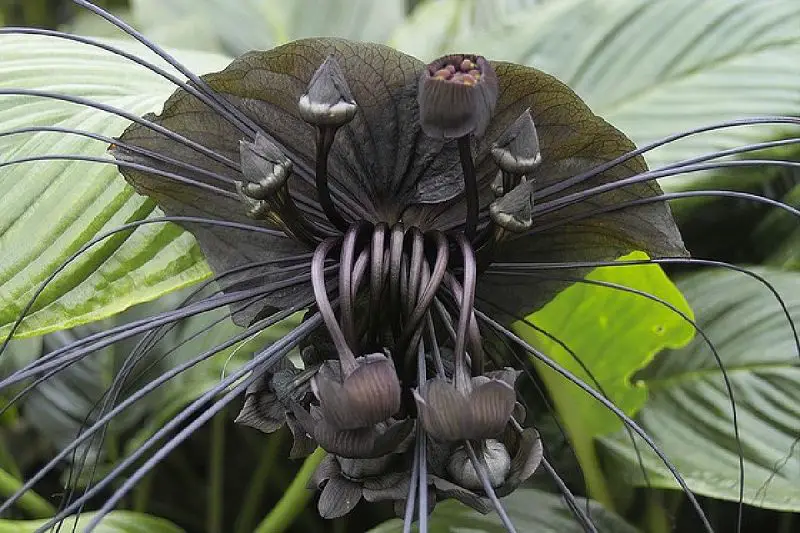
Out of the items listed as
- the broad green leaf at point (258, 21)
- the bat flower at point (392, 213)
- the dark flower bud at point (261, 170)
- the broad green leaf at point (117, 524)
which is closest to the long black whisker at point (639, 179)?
the bat flower at point (392, 213)

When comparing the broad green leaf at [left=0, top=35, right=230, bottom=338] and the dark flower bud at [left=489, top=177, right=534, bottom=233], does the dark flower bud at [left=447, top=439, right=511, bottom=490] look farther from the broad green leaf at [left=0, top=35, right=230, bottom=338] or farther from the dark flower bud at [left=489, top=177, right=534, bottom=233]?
the broad green leaf at [left=0, top=35, right=230, bottom=338]

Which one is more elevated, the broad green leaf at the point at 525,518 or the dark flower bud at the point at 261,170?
the dark flower bud at the point at 261,170

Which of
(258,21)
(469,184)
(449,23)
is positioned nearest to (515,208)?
(469,184)

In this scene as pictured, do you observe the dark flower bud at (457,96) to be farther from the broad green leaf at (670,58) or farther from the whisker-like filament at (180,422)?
the broad green leaf at (670,58)

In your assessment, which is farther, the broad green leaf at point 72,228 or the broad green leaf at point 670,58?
the broad green leaf at point 670,58

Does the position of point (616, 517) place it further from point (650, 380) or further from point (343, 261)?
point (343, 261)

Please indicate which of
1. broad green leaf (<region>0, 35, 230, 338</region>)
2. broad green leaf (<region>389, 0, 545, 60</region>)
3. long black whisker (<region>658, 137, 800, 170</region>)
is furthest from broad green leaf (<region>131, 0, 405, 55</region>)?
long black whisker (<region>658, 137, 800, 170</region>)

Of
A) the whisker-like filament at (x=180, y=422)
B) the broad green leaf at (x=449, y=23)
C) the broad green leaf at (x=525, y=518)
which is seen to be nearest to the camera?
the whisker-like filament at (x=180, y=422)
